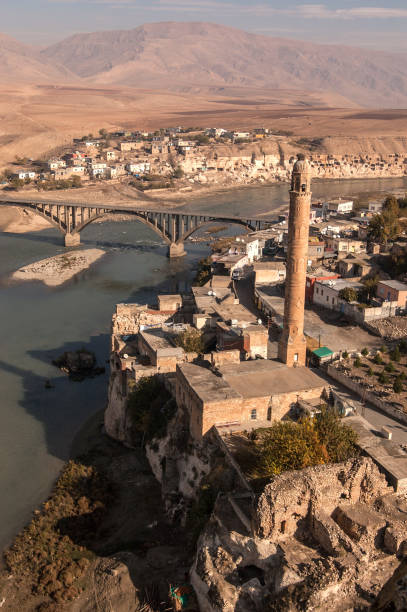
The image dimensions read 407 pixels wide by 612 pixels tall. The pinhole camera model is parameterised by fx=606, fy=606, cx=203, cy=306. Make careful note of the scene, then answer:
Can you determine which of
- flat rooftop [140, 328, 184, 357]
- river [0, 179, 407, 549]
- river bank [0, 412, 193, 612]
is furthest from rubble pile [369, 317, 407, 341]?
river [0, 179, 407, 549]

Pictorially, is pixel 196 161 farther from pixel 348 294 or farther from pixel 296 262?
pixel 296 262

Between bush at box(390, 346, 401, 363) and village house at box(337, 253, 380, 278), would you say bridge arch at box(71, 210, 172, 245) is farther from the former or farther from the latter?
bush at box(390, 346, 401, 363)

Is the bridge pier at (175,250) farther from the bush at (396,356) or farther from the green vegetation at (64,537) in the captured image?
the green vegetation at (64,537)

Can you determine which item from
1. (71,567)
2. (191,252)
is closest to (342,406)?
(71,567)

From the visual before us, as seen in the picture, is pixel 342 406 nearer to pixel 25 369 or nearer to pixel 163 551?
pixel 163 551

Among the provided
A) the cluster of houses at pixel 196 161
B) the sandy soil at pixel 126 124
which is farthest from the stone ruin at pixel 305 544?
the sandy soil at pixel 126 124

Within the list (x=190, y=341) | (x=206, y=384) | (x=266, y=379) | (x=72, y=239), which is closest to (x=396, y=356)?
(x=266, y=379)
